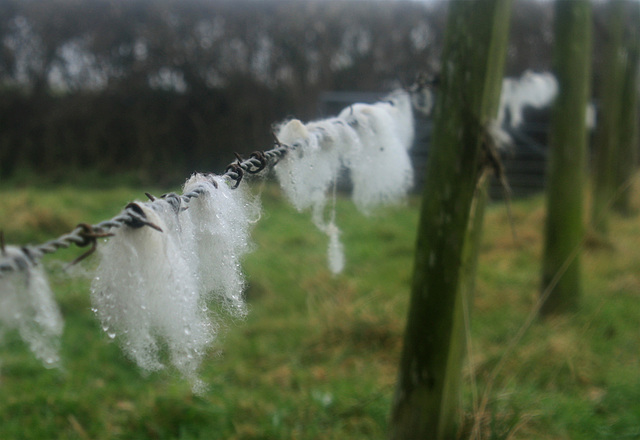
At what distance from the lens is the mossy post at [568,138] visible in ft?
13.2

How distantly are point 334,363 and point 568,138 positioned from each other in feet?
7.58

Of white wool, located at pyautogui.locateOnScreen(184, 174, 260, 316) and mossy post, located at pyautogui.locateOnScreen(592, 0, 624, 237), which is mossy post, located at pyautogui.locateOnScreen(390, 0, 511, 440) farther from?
mossy post, located at pyautogui.locateOnScreen(592, 0, 624, 237)

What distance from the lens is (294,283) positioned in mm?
5008

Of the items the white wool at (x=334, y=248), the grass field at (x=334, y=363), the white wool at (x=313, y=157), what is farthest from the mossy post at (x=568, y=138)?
the white wool at (x=313, y=157)

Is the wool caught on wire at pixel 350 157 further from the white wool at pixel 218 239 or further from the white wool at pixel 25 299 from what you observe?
the white wool at pixel 25 299

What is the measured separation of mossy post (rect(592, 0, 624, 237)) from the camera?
18.8 ft

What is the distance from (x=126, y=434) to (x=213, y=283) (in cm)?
178

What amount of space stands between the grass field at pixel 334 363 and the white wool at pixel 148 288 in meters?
0.35

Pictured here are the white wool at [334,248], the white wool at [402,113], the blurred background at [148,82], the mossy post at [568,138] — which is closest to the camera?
the white wool at [334,248]

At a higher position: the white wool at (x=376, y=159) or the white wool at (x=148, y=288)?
the white wool at (x=376, y=159)

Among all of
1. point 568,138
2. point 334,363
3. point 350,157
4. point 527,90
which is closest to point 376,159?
point 350,157

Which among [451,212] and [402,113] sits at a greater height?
[402,113]

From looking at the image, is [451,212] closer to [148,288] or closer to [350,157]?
[350,157]

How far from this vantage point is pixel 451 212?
2145 mm
